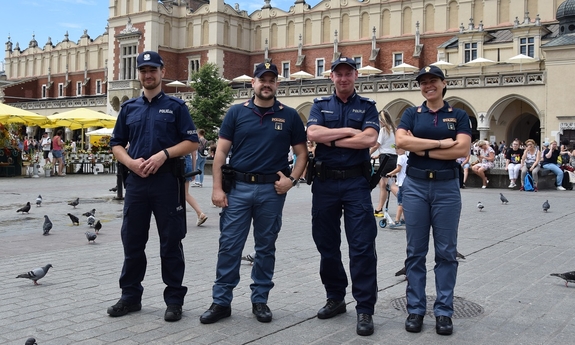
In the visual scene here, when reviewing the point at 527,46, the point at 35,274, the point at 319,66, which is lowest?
the point at 35,274

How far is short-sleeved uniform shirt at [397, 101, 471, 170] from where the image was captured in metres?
4.91

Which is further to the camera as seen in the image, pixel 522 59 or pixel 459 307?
pixel 522 59

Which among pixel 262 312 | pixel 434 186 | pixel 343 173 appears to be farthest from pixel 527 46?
pixel 262 312

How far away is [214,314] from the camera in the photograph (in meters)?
4.80

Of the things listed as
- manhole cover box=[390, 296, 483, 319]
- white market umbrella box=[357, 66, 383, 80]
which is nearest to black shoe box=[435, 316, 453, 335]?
manhole cover box=[390, 296, 483, 319]

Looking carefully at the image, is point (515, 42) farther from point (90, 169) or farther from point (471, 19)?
point (90, 169)

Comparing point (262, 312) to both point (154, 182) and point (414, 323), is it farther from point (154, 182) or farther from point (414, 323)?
point (154, 182)

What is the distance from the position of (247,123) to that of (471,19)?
40.1m

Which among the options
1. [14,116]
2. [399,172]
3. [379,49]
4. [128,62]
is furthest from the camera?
[128,62]

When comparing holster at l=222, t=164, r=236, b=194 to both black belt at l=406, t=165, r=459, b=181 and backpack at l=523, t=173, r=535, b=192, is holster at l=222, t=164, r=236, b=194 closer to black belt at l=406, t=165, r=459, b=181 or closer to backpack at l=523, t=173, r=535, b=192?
black belt at l=406, t=165, r=459, b=181

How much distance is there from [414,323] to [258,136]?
1.89 m

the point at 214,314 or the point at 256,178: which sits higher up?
the point at 256,178

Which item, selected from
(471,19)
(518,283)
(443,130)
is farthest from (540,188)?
(471,19)

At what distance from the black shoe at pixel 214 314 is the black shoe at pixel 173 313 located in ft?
0.66
